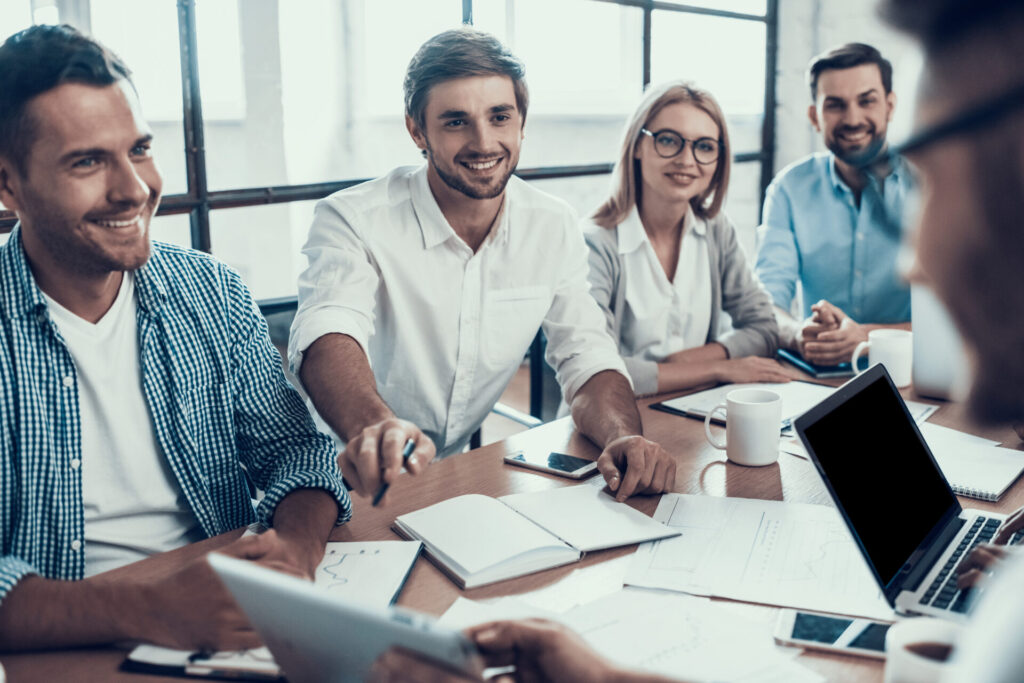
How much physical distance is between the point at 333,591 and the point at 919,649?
0.64 meters

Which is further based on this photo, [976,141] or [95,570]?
[95,570]

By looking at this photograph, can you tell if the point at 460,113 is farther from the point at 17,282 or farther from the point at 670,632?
the point at 670,632

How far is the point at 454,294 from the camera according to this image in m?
1.98

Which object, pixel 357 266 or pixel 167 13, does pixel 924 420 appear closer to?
pixel 357 266

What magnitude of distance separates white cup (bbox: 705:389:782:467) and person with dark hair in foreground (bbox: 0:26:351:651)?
662 mm

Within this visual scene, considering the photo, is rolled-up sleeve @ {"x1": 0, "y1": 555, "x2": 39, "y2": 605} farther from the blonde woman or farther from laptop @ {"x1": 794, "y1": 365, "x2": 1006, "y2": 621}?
the blonde woman

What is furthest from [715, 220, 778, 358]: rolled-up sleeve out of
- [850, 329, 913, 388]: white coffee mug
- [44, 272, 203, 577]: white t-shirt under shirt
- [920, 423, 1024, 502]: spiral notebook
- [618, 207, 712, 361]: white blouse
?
[44, 272, 203, 577]: white t-shirt under shirt

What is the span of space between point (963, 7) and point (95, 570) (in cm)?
131

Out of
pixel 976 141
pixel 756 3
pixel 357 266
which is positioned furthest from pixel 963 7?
pixel 756 3

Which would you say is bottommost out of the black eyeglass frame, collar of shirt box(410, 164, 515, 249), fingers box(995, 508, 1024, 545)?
fingers box(995, 508, 1024, 545)

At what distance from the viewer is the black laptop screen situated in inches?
40.8

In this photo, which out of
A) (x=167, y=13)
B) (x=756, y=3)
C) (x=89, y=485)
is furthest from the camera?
(x=756, y=3)

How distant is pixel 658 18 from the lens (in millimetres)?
3396

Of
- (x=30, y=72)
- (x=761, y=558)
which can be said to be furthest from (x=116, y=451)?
(x=761, y=558)
